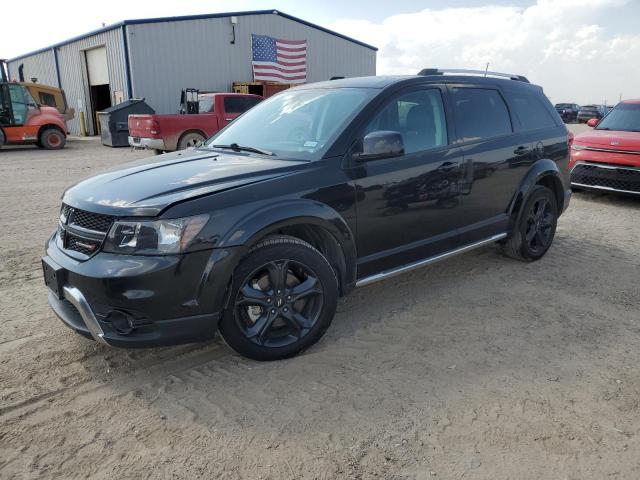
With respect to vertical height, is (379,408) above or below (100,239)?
below

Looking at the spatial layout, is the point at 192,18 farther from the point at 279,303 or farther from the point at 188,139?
the point at 279,303

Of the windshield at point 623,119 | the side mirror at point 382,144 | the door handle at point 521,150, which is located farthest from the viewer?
the windshield at point 623,119

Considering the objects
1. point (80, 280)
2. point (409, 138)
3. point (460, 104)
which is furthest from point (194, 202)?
point (460, 104)

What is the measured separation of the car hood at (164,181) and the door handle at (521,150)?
7.89 ft

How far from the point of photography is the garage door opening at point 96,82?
2430 centimetres

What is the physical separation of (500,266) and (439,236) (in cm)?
138

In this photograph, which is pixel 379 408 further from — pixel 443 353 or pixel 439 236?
pixel 439 236

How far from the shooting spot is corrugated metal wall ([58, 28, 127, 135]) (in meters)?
22.4

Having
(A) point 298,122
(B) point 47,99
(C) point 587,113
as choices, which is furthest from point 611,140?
(C) point 587,113

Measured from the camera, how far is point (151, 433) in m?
2.63

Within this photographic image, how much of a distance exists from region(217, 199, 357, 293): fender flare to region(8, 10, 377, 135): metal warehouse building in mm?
21093

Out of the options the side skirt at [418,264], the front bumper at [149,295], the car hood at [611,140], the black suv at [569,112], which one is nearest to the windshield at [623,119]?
the car hood at [611,140]

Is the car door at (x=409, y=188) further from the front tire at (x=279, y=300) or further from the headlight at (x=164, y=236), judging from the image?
the headlight at (x=164, y=236)

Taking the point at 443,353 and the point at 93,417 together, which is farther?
the point at 443,353
